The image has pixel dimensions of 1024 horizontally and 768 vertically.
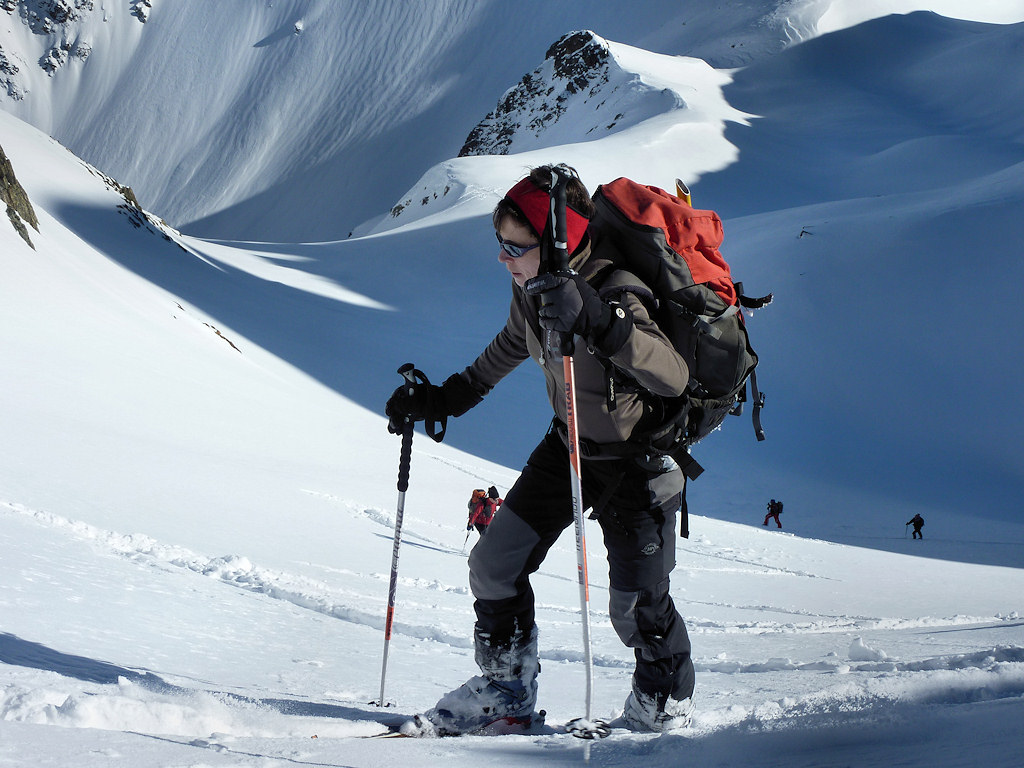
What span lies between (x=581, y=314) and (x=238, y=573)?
336 centimetres

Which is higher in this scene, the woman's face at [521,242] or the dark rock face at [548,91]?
the dark rock face at [548,91]

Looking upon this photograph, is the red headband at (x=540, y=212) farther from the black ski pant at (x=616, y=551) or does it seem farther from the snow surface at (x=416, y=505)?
the snow surface at (x=416, y=505)

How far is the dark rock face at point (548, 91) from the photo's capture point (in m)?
63.8

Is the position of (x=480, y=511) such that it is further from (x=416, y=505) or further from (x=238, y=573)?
(x=238, y=573)

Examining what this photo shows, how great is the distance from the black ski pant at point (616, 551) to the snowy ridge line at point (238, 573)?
154 centimetres

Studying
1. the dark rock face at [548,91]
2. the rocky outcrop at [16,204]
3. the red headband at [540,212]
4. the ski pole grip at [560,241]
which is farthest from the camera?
the dark rock face at [548,91]

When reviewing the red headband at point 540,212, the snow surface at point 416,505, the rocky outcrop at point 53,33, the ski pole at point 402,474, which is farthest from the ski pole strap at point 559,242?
the rocky outcrop at point 53,33

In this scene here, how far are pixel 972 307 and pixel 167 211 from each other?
315ft

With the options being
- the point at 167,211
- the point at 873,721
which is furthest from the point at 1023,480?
the point at 167,211

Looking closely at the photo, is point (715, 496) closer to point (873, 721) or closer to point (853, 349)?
point (853, 349)

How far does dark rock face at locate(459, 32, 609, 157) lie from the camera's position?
63812 millimetres

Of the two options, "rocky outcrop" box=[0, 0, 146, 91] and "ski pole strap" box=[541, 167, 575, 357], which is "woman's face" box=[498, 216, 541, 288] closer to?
"ski pole strap" box=[541, 167, 575, 357]

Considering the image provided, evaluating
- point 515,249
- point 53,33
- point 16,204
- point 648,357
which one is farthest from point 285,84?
point 648,357

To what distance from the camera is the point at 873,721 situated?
1.91 m
